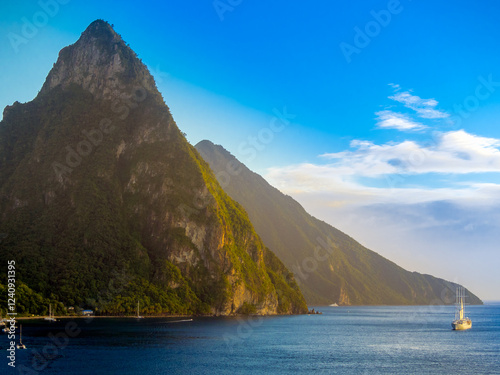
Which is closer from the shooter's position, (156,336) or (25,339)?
(25,339)

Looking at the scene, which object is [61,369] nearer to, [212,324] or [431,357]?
[431,357]

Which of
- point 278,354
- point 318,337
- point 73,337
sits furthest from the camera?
point 318,337

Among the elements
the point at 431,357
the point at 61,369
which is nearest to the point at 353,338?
the point at 431,357

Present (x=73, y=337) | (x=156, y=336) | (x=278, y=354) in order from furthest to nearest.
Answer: (x=156, y=336)
(x=73, y=337)
(x=278, y=354)

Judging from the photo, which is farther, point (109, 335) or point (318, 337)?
point (318, 337)

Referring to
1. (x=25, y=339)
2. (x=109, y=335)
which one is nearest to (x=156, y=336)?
(x=109, y=335)

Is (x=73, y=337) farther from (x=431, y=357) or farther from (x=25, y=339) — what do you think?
(x=431, y=357)
